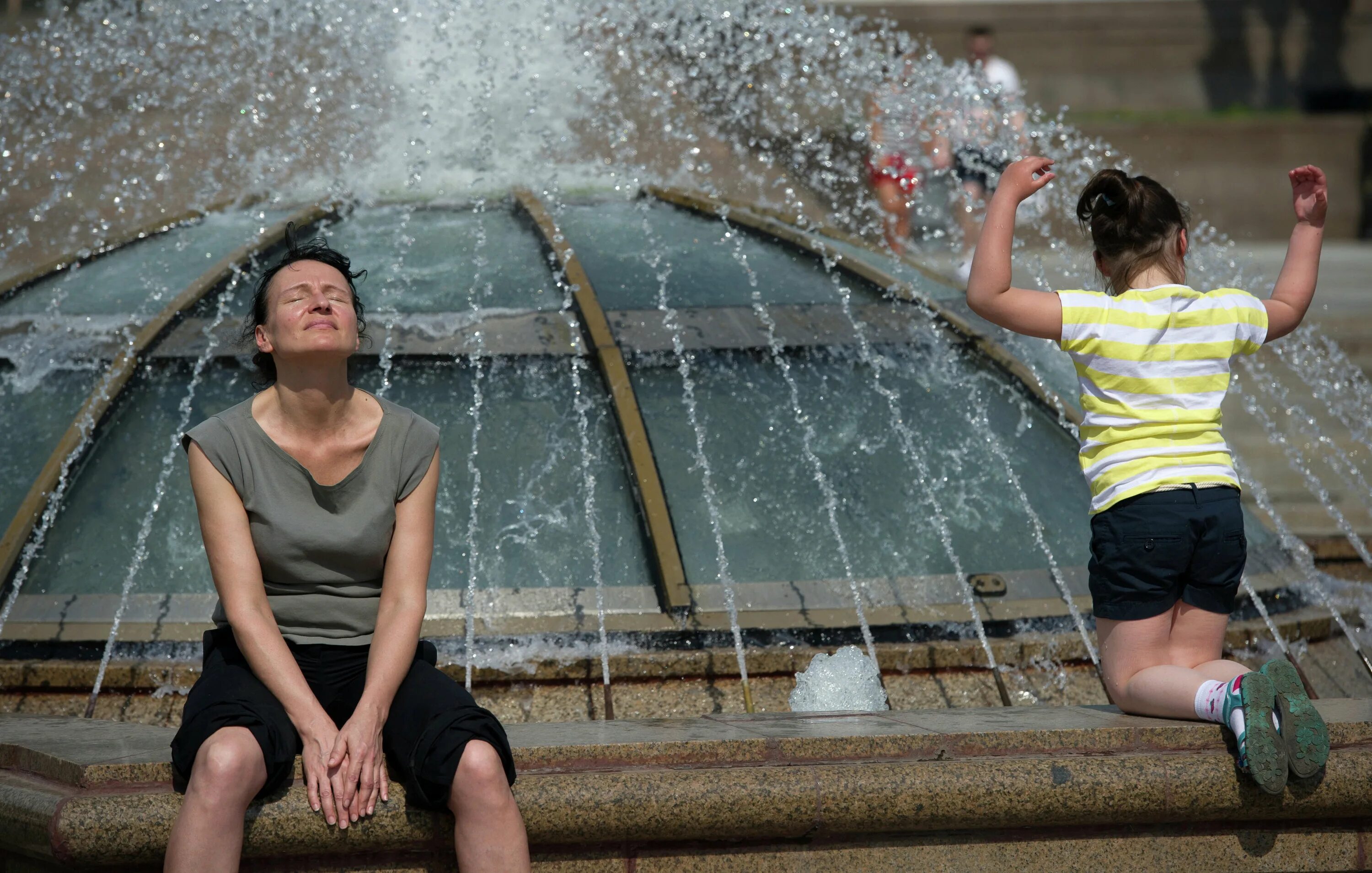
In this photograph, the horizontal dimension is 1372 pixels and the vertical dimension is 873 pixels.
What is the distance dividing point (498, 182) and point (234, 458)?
4.29 metres

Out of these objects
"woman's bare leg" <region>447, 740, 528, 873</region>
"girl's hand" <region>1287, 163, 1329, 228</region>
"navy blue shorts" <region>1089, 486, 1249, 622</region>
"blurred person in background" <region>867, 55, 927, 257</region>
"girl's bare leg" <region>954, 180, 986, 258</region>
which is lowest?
"woman's bare leg" <region>447, 740, 528, 873</region>

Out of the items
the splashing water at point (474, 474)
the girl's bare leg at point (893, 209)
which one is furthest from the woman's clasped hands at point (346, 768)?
the girl's bare leg at point (893, 209)

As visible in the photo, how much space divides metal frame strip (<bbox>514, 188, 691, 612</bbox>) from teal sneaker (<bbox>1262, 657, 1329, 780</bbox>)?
1.98m

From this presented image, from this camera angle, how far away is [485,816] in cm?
267

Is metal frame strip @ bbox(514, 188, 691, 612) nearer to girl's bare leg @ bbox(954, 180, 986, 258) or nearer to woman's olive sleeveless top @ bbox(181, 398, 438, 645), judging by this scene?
woman's olive sleeveless top @ bbox(181, 398, 438, 645)

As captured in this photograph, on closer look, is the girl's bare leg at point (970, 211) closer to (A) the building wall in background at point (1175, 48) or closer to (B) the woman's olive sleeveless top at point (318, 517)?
(B) the woman's olive sleeveless top at point (318, 517)

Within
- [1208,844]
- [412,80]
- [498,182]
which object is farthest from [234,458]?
[412,80]

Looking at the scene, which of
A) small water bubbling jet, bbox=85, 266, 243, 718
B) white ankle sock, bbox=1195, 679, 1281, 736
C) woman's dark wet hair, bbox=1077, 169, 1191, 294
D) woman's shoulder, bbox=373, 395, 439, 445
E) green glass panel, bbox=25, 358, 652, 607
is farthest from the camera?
green glass panel, bbox=25, 358, 652, 607

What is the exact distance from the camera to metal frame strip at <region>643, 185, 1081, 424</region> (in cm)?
564

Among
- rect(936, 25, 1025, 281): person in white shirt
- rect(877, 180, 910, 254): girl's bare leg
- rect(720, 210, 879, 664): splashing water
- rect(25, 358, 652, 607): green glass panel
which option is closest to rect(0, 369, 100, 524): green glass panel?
rect(25, 358, 652, 607): green glass panel

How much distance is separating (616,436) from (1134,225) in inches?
89.4

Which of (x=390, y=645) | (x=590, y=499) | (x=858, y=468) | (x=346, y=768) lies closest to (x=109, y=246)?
(x=590, y=499)

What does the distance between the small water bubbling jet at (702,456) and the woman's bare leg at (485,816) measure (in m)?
1.47

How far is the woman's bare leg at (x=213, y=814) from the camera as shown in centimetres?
257
